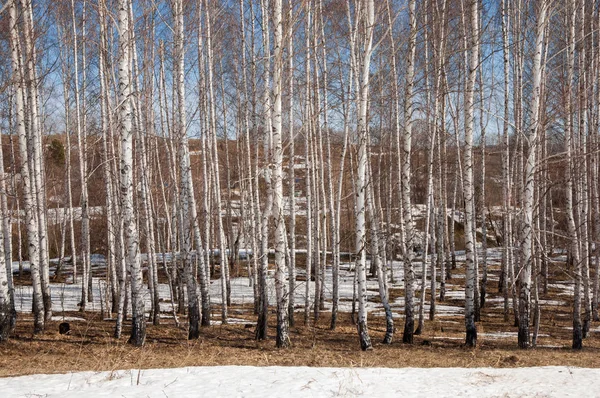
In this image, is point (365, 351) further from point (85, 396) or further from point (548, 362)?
point (85, 396)

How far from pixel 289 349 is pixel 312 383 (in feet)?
11.3

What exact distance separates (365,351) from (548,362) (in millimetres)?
3103

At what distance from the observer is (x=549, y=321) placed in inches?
567

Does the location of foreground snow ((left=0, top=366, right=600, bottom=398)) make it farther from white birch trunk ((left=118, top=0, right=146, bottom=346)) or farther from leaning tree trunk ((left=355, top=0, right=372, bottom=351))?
white birch trunk ((left=118, top=0, right=146, bottom=346))

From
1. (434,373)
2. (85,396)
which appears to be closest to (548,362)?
(434,373)

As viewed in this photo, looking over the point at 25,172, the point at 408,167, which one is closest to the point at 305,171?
the point at 408,167

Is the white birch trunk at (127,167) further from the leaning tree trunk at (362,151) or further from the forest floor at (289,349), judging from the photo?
the leaning tree trunk at (362,151)

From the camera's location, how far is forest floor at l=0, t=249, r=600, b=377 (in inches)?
314

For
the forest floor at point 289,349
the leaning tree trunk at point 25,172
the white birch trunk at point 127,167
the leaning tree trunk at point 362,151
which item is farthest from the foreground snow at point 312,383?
the leaning tree trunk at point 25,172

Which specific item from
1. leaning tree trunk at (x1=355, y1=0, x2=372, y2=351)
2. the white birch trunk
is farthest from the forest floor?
leaning tree trunk at (x1=355, y1=0, x2=372, y2=351)

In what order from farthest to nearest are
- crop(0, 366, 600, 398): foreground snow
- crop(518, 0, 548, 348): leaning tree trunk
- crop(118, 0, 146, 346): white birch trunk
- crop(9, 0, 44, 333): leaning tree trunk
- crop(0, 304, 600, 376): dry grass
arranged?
crop(9, 0, 44, 333): leaning tree trunk, crop(518, 0, 548, 348): leaning tree trunk, crop(118, 0, 146, 346): white birch trunk, crop(0, 304, 600, 376): dry grass, crop(0, 366, 600, 398): foreground snow

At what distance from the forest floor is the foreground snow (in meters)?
0.52

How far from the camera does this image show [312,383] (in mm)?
6070

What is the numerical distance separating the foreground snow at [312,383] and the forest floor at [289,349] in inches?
20.4
